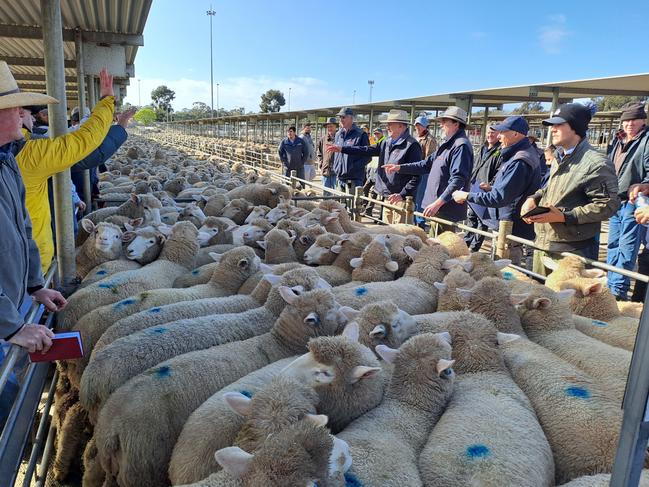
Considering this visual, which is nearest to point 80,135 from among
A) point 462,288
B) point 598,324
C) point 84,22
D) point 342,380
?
Answer: point 342,380

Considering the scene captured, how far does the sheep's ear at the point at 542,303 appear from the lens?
3.20m

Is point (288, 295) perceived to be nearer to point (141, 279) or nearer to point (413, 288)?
point (413, 288)

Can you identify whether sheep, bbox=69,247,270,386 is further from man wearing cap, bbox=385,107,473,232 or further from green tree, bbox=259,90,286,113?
green tree, bbox=259,90,286,113

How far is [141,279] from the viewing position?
404cm

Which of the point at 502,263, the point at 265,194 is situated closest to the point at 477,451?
the point at 502,263

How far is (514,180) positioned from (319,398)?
3464 mm

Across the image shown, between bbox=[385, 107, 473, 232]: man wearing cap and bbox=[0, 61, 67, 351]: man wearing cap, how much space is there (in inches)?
161

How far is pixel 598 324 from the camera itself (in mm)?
3326

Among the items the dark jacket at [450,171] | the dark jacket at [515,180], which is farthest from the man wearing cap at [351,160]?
the dark jacket at [515,180]

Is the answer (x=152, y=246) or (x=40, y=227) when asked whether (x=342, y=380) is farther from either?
(x=152, y=246)

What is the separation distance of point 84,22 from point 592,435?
7.72 m

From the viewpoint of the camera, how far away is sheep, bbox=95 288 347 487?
87.8 inches

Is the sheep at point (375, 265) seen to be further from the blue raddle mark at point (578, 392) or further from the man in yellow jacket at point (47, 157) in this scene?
the man in yellow jacket at point (47, 157)

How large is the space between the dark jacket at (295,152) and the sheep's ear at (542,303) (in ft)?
32.5
